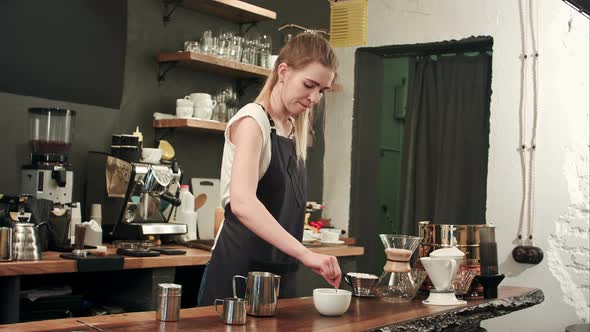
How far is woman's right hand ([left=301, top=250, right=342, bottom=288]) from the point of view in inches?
83.8

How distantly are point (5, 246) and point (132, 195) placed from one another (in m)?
0.97

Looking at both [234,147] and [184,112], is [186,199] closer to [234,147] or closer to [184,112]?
[184,112]

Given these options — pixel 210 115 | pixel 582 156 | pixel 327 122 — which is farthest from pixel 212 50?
pixel 582 156

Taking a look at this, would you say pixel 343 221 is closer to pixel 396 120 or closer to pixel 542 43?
pixel 396 120

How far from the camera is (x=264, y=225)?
7.36ft

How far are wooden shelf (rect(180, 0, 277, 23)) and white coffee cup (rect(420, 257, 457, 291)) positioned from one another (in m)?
2.46

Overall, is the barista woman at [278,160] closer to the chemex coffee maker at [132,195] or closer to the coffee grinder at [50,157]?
the coffee grinder at [50,157]

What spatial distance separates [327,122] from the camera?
5.80 metres

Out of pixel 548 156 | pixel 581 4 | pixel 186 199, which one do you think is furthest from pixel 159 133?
pixel 581 4

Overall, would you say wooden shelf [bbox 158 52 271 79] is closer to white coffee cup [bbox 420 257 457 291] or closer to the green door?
the green door

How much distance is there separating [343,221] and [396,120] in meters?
1.38

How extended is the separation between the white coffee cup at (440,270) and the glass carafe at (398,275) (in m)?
0.05

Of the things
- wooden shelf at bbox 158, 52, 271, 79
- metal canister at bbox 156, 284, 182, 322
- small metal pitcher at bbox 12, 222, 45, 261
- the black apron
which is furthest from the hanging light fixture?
small metal pitcher at bbox 12, 222, 45, 261

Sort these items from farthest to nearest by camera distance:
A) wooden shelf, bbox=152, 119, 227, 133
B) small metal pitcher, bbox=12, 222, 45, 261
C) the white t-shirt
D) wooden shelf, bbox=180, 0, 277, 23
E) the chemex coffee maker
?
wooden shelf, bbox=180, 0, 277, 23, wooden shelf, bbox=152, 119, 227, 133, the chemex coffee maker, small metal pitcher, bbox=12, 222, 45, 261, the white t-shirt
